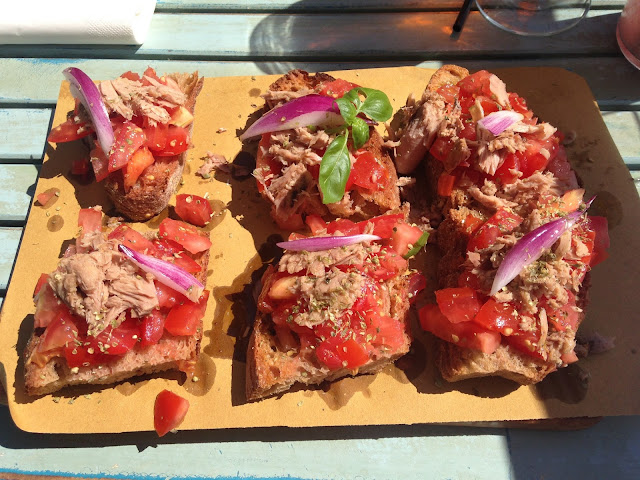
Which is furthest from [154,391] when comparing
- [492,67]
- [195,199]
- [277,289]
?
[492,67]

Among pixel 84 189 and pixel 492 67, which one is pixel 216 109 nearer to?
pixel 84 189

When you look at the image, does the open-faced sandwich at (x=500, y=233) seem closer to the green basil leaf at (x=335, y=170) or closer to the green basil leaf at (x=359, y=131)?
the green basil leaf at (x=359, y=131)

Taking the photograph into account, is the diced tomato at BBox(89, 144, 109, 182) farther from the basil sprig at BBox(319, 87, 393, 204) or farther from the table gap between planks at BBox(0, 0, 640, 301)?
the basil sprig at BBox(319, 87, 393, 204)

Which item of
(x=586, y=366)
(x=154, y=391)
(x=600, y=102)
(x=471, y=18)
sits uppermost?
(x=471, y=18)

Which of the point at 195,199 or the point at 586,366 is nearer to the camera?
the point at 586,366

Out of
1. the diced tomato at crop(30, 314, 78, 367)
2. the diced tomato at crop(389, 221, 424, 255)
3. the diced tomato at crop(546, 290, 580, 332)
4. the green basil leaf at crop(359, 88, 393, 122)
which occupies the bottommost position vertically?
the diced tomato at crop(30, 314, 78, 367)

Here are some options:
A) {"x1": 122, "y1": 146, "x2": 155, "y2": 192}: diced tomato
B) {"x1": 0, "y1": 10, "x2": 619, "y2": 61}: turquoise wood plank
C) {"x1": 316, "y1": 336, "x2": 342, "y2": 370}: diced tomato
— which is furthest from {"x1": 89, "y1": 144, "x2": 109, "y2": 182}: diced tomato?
{"x1": 316, "y1": 336, "x2": 342, "y2": 370}: diced tomato

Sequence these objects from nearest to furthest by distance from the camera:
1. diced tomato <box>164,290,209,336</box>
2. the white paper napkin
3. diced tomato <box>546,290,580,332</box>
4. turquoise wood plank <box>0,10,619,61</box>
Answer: diced tomato <box>546,290,580,332</box> → diced tomato <box>164,290,209,336</box> → the white paper napkin → turquoise wood plank <box>0,10,619,61</box>
